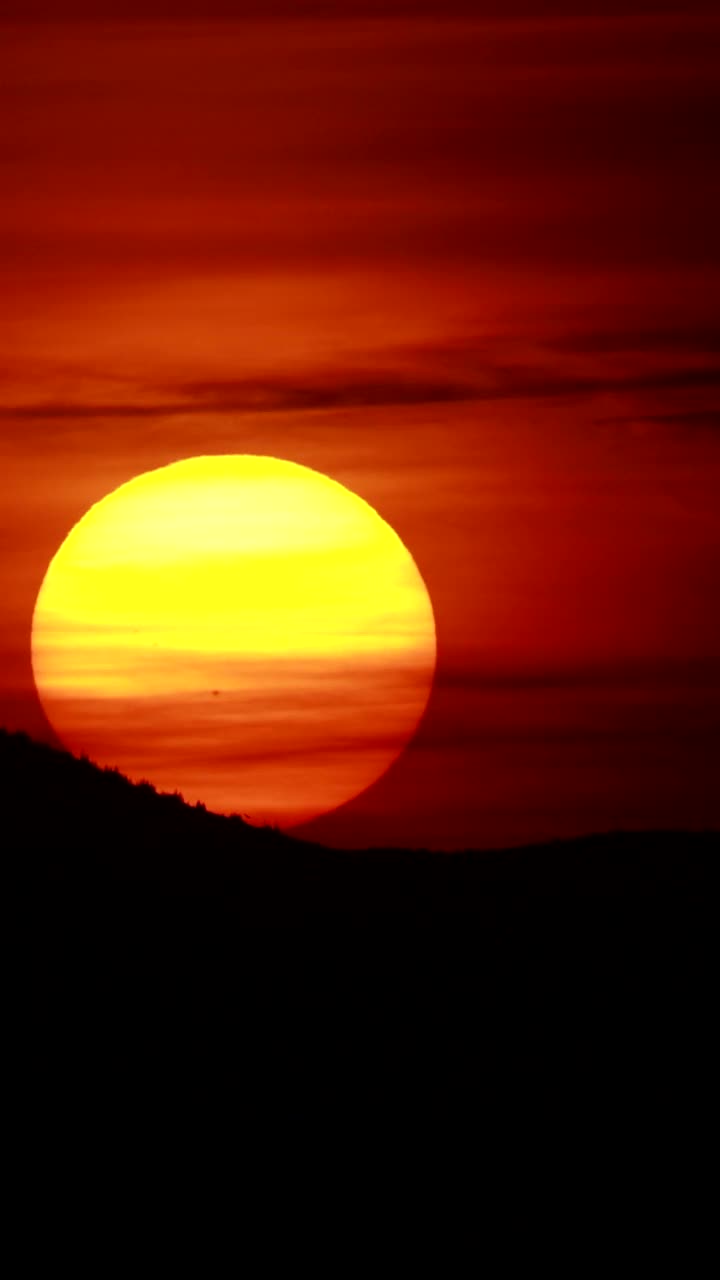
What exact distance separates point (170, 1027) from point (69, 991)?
150 cm

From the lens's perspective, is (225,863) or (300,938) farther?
(225,863)

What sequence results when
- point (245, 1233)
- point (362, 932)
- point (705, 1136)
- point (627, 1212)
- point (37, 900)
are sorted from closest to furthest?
point (245, 1233), point (627, 1212), point (705, 1136), point (37, 900), point (362, 932)

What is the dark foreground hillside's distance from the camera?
1347 inches

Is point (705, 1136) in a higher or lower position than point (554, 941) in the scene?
Result: lower

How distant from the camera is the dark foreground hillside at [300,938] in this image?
112 feet

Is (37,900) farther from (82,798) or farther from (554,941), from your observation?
(554,941)

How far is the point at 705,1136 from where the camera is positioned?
107 feet

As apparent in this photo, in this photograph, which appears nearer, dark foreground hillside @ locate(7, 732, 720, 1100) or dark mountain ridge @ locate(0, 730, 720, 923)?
dark foreground hillside @ locate(7, 732, 720, 1100)

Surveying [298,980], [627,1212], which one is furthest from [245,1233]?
[298,980]

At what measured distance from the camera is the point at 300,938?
1483 inches

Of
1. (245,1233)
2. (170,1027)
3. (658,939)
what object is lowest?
(245,1233)

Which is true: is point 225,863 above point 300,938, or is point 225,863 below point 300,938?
above

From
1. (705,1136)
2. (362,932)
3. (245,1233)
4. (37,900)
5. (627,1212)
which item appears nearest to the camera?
(245,1233)

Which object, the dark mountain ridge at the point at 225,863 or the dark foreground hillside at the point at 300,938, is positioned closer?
the dark foreground hillside at the point at 300,938
